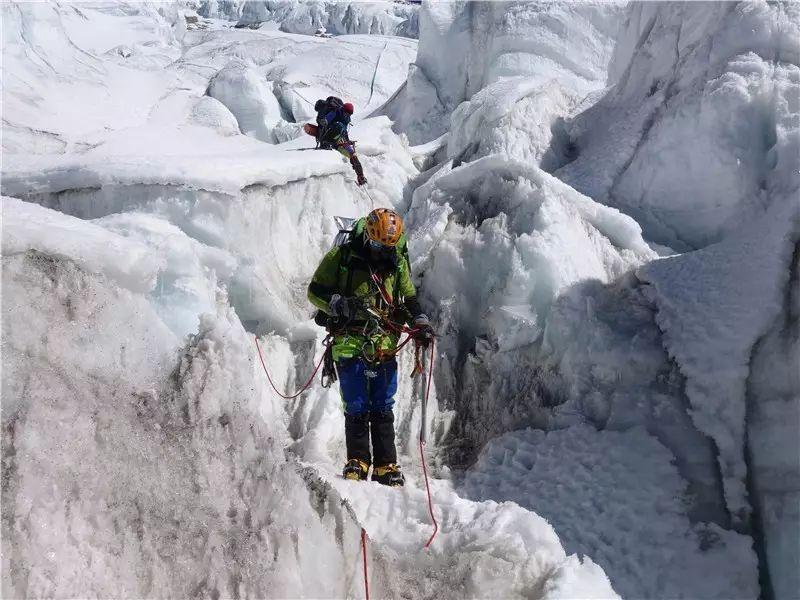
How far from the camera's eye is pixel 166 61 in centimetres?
2169

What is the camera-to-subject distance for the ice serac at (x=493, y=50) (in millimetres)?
11547

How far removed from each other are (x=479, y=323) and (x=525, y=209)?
41.9 inches

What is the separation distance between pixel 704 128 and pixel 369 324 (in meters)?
4.08

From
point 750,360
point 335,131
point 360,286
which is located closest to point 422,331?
point 360,286

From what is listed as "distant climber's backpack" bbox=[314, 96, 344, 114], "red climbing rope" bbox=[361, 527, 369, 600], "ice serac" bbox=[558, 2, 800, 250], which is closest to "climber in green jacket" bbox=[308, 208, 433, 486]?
"red climbing rope" bbox=[361, 527, 369, 600]

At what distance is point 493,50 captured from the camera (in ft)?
40.8

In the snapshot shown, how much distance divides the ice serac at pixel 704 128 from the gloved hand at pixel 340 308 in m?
3.42

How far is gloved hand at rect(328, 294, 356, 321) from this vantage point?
10.8ft

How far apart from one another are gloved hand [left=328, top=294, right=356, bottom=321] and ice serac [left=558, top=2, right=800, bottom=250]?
342 cm

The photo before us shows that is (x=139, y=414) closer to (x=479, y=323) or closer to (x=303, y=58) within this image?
(x=479, y=323)

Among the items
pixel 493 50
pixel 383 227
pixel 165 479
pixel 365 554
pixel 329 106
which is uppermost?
pixel 493 50

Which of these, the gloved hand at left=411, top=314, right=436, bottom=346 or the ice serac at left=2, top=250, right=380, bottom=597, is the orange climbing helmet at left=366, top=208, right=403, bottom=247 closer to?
the gloved hand at left=411, top=314, right=436, bottom=346

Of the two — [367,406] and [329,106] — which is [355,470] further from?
[329,106]

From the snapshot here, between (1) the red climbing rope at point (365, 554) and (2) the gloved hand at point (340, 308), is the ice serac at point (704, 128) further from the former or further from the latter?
(1) the red climbing rope at point (365, 554)
